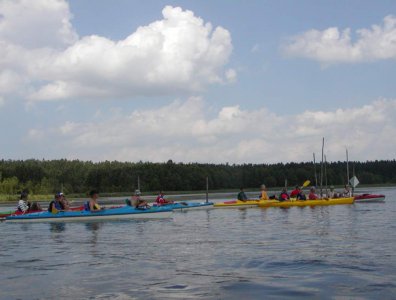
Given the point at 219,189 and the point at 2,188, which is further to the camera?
the point at 219,189

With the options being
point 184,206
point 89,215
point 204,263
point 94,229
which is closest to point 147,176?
point 184,206

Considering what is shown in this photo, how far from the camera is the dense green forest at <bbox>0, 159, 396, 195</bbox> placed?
95000 mm

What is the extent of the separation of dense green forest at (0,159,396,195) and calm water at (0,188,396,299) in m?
70.8

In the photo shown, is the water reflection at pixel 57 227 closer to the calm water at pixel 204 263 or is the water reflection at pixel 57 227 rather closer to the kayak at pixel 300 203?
the calm water at pixel 204 263

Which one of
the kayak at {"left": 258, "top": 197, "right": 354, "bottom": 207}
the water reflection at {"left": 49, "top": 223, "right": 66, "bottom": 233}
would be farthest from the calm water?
the kayak at {"left": 258, "top": 197, "right": 354, "bottom": 207}

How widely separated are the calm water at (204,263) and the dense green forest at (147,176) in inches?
2787

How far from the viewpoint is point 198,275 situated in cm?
1133

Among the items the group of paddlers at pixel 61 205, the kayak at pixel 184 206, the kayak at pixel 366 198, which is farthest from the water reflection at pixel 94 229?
the kayak at pixel 366 198

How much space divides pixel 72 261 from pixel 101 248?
7.99 ft

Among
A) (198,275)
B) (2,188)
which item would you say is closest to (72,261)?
(198,275)

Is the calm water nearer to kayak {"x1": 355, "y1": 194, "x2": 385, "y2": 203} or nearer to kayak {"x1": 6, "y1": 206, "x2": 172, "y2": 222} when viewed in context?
kayak {"x1": 6, "y1": 206, "x2": 172, "y2": 222}

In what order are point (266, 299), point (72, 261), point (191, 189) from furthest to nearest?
1. point (191, 189)
2. point (72, 261)
3. point (266, 299)

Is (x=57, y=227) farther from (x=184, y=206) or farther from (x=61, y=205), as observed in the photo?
(x=184, y=206)

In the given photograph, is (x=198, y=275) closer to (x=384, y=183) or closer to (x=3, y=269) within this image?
(x=3, y=269)
